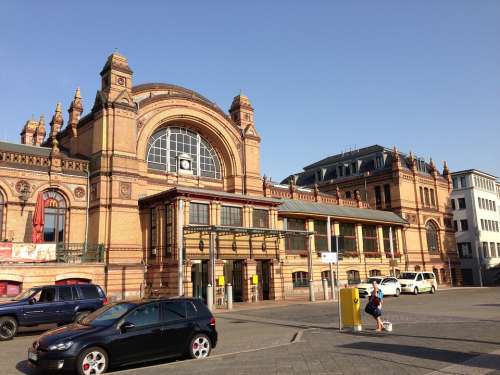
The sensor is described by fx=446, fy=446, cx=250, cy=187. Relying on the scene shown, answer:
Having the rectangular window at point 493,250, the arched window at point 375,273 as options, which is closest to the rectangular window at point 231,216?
the arched window at point 375,273

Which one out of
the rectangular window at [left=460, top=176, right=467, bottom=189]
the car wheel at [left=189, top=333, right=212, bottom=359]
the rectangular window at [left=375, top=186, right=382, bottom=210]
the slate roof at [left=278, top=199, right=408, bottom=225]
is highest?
the rectangular window at [left=460, top=176, right=467, bottom=189]

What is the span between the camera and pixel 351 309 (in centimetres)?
1562

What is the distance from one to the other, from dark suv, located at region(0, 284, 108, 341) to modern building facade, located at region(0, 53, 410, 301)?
840cm

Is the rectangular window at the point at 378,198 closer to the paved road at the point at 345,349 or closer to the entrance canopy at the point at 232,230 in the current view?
the entrance canopy at the point at 232,230

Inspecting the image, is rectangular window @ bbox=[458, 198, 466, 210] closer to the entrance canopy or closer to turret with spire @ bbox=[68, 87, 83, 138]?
the entrance canopy

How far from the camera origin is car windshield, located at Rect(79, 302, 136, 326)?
10.5 metres

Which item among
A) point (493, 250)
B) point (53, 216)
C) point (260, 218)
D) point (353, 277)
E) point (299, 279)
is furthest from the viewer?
point (493, 250)

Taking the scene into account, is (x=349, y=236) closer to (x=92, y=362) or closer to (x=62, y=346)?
(x=92, y=362)

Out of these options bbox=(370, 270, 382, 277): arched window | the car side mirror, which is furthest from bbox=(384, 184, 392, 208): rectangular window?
the car side mirror

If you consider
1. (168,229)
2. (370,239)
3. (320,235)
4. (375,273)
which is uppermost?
(320,235)

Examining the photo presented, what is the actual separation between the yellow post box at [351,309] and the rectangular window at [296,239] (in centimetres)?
2162

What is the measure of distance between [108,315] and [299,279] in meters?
28.8

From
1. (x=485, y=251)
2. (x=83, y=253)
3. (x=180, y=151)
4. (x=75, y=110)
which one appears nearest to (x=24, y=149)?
(x=75, y=110)

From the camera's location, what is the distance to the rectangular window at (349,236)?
43062mm
